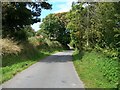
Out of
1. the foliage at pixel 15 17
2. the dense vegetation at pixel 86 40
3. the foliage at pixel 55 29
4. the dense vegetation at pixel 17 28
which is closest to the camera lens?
the dense vegetation at pixel 86 40

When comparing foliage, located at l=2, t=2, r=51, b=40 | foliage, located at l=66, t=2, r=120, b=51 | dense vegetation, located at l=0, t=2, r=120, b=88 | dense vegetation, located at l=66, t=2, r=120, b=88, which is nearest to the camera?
dense vegetation, located at l=66, t=2, r=120, b=88

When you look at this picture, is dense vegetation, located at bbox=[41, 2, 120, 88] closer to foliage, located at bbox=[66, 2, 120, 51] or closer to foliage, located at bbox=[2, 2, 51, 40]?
foliage, located at bbox=[66, 2, 120, 51]

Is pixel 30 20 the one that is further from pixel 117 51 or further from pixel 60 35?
pixel 60 35

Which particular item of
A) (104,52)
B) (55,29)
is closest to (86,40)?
(104,52)

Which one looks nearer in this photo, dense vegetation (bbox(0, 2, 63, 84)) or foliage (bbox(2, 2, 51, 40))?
dense vegetation (bbox(0, 2, 63, 84))

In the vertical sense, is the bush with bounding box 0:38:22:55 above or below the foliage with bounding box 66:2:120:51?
below

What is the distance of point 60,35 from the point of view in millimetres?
77375

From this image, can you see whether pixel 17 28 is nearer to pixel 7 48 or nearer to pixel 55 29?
pixel 7 48

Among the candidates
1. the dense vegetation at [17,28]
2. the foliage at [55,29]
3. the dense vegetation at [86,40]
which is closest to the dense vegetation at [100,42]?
the dense vegetation at [86,40]

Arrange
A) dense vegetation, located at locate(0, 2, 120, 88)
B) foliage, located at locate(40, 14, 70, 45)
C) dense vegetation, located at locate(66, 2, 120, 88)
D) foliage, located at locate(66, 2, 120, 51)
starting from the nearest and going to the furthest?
dense vegetation, located at locate(66, 2, 120, 88) → dense vegetation, located at locate(0, 2, 120, 88) → foliage, located at locate(66, 2, 120, 51) → foliage, located at locate(40, 14, 70, 45)

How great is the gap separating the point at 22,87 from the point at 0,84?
1.27 metres

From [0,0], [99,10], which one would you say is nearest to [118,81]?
[99,10]

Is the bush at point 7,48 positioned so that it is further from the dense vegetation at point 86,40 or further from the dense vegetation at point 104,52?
the dense vegetation at point 104,52

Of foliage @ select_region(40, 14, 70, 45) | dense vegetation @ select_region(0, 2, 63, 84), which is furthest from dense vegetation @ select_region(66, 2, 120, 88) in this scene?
foliage @ select_region(40, 14, 70, 45)
